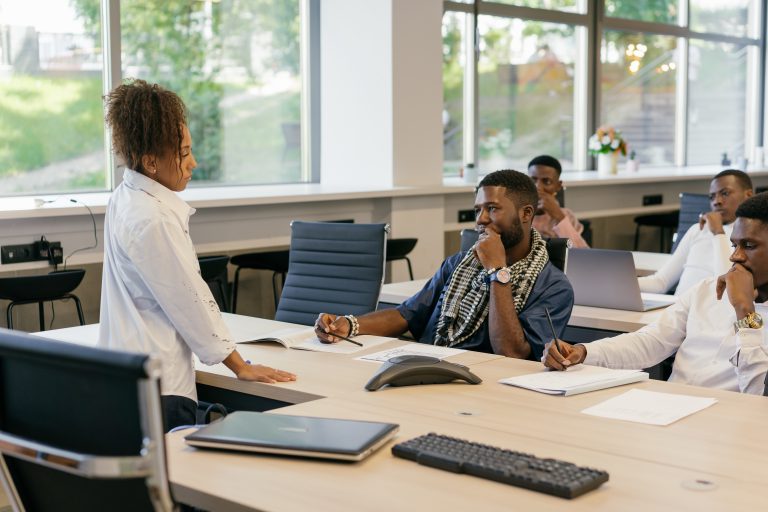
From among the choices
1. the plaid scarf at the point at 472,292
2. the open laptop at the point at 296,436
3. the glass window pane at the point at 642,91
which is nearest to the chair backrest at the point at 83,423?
the open laptop at the point at 296,436

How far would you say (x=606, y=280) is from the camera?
12.0 ft

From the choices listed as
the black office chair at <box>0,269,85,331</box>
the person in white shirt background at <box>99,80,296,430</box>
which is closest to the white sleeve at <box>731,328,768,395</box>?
the person in white shirt background at <box>99,80,296,430</box>

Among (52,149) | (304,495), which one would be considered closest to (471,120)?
(52,149)

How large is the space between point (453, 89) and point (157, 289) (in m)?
5.43

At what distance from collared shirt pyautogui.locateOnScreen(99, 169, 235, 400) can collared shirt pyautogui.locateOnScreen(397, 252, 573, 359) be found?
951mm

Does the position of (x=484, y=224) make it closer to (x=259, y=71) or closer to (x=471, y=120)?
(x=259, y=71)

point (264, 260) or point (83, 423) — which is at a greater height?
point (83, 423)

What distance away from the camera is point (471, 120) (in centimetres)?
775

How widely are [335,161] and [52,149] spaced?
6.60ft

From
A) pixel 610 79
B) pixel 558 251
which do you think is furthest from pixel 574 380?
pixel 610 79

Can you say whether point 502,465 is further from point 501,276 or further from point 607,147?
point 607,147

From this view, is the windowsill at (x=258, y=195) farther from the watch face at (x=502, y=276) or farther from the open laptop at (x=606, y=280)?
the watch face at (x=502, y=276)

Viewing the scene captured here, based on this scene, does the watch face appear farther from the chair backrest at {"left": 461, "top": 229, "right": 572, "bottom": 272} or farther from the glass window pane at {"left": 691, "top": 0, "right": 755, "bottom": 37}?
the glass window pane at {"left": 691, "top": 0, "right": 755, "bottom": 37}

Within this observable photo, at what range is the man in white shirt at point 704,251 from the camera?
4.24 m
